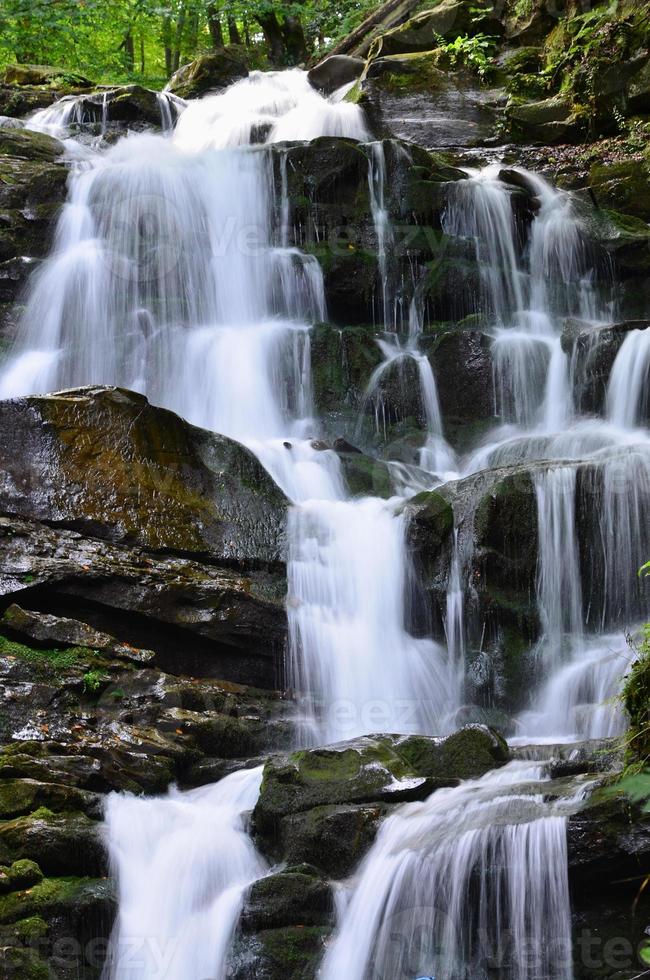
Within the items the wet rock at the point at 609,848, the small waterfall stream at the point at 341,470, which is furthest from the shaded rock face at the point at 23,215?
the wet rock at the point at 609,848

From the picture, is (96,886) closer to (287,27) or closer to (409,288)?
(409,288)

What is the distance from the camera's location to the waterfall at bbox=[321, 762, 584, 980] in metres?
4.39

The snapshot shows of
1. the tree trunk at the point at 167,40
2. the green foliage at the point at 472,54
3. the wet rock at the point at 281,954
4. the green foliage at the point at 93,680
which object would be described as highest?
the tree trunk at the point at 167,40

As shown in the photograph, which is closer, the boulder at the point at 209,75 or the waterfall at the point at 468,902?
the waterfall at the point at 468,902

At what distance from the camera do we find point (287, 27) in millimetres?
23453

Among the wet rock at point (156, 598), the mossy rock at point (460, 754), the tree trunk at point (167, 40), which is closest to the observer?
the mossy rock at point (460, 754)

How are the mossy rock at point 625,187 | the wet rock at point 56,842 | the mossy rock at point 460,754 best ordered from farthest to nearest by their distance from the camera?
the mossy rock at point 625,187 < the mossy rock at point 460,754 < the wet rock at point 56,842

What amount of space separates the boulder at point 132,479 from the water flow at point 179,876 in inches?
96.2

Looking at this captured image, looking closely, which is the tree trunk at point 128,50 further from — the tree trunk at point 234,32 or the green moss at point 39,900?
the green moss at point 39,900

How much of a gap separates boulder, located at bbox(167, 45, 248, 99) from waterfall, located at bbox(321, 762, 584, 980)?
664 inches

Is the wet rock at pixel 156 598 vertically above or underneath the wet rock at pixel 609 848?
above

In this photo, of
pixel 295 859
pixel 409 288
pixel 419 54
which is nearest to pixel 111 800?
pixel 295 859

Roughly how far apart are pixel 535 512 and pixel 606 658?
4.48 feet

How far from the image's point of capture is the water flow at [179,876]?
5.08 meters
